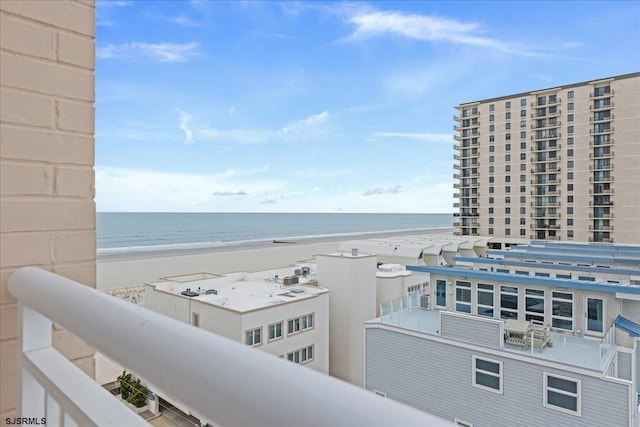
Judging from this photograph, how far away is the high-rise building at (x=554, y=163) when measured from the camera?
2377 cm

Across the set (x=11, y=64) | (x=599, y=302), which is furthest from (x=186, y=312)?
(x=11, y=64)

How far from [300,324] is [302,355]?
78 centimetres

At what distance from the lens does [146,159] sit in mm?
25438

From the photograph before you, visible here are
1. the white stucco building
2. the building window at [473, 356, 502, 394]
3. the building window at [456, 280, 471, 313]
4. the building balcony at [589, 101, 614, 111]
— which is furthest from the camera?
the building balcony at [589, 101, 614, 111]

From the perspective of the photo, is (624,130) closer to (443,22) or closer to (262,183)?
(443,22)

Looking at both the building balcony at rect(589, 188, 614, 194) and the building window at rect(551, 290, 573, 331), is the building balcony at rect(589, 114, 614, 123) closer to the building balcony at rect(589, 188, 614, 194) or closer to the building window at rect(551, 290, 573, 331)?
the building balcony at rect(589, 188, 614, 194)

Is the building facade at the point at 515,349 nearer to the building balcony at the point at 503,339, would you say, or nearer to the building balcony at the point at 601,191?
the building balcony at the point at 503,339

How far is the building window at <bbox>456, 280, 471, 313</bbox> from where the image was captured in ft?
21.2

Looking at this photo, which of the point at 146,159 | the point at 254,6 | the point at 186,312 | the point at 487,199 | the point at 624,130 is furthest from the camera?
the point at 487,199

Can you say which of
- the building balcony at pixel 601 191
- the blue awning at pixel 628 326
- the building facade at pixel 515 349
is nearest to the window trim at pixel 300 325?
the building facade at pixel 515 349

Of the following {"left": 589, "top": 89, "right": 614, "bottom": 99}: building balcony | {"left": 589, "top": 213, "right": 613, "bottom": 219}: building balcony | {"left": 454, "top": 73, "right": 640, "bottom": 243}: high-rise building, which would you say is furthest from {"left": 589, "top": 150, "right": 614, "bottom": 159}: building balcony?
{"left": 589, "top": 213, "right": 613, "bottom": 219}: building balcony

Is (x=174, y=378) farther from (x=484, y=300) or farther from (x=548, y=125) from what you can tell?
(x=548, y=125)

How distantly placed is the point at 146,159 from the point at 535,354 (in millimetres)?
25731

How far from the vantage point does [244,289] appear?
31.6 feet
